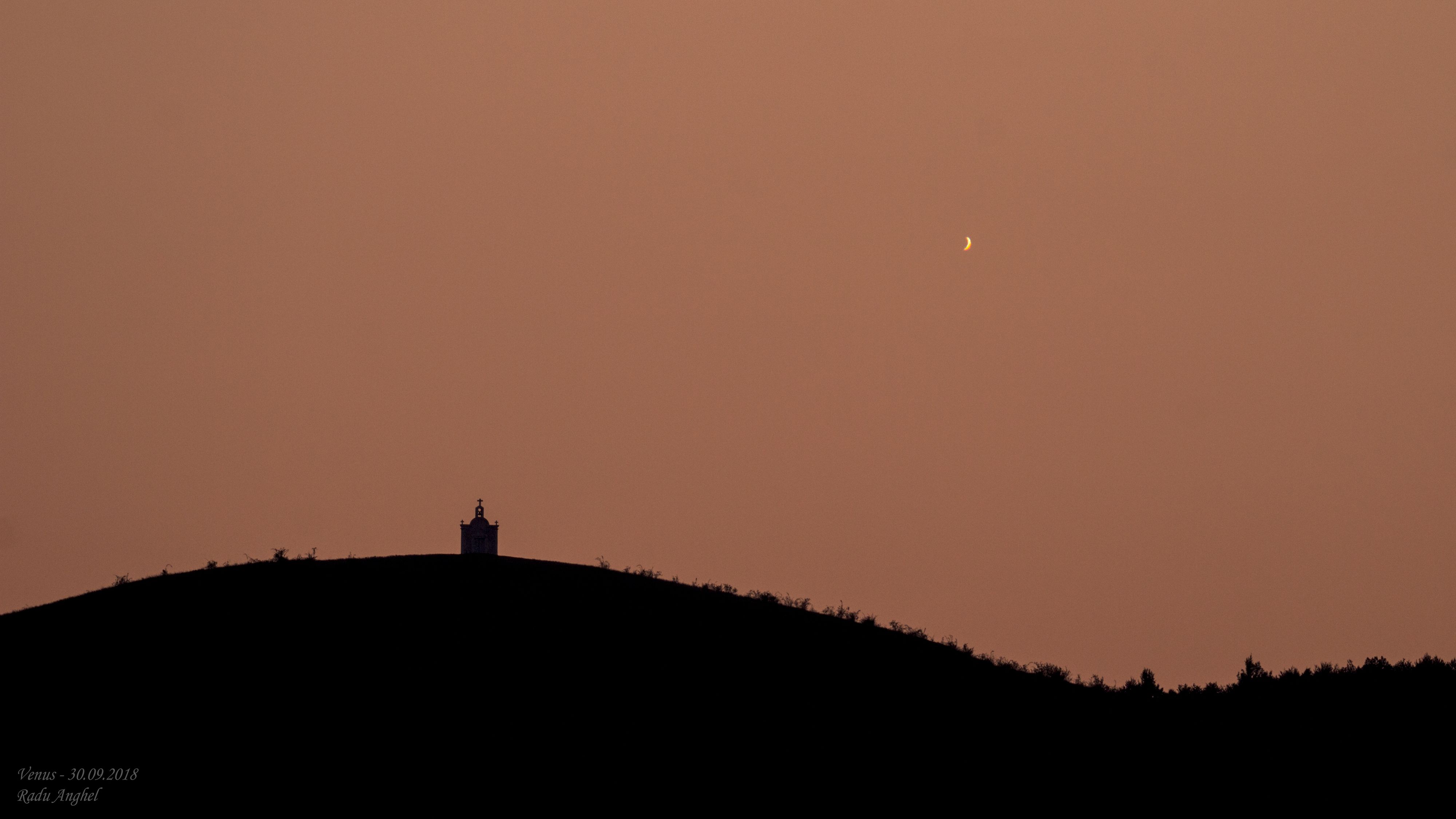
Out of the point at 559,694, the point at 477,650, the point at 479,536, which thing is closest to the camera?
the point at 559,694

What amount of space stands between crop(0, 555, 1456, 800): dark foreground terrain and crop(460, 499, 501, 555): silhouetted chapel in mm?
5414

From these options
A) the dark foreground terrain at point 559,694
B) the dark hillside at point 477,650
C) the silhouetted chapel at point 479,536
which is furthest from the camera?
the silhouetted chapel at point 479,536

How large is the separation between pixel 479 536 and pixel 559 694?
19.0 metres

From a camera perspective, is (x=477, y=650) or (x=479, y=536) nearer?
(x=477, y=650)

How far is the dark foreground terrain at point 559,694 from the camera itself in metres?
41.3

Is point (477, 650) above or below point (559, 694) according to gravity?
above

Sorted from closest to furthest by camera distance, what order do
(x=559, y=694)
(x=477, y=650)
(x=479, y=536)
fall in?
(x=559, y=694) < (x=477, y=650) < (x=479, y=536)

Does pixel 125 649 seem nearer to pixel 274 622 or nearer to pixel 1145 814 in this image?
pixel 274 622

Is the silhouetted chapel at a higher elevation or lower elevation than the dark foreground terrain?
higher

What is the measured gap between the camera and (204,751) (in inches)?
1582

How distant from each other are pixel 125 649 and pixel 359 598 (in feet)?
25.1

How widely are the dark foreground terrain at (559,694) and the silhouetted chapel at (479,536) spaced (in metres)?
5.41

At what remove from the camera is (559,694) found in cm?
4538

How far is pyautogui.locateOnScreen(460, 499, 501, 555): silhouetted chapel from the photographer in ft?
208
